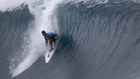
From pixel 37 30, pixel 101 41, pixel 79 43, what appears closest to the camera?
pixel 101 41

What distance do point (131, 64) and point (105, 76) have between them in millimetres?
1187

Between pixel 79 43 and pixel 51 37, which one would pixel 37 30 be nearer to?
pixel 51 37

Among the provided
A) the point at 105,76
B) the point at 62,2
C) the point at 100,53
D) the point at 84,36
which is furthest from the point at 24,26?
the point at 105,76

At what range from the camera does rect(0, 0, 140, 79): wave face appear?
34.7 ft

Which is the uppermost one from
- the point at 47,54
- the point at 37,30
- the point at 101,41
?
the point at 101,41

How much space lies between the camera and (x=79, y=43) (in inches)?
493

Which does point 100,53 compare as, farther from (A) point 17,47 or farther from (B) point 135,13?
(A) point 17,47

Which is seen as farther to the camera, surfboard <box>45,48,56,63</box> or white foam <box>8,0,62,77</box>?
white foam <box>8,0,62,77</box>

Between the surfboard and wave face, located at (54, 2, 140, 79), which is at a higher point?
wave face, located at (54, 2, 140, 79)

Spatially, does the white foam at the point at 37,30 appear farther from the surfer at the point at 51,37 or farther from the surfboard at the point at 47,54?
the surfer at the point at 51,37

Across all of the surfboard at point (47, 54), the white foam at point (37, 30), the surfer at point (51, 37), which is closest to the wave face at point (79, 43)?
the white foam at point (37, 30)

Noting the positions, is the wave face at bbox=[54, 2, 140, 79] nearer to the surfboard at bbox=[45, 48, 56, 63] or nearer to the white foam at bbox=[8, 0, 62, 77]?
the surfboard at bbox=[45, 48, 56, 63]

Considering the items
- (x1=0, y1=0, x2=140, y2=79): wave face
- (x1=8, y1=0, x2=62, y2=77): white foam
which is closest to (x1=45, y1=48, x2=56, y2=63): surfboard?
Result: (x1=0, y1=0, x2=140, y2=79): wave face

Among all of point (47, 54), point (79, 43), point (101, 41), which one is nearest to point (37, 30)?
point (47, 54)
